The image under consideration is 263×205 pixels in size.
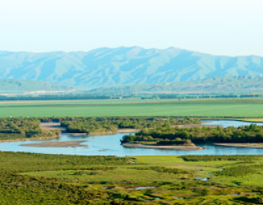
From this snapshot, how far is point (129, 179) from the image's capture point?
175ft

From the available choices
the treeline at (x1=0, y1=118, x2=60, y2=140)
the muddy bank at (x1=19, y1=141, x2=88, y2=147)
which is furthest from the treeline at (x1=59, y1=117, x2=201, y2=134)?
the muddy bank at (x1=19, y1=141, x2=88, y2=147)

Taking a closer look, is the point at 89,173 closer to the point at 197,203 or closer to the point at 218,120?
the point at 197,203

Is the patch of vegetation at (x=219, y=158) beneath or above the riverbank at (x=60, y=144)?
above

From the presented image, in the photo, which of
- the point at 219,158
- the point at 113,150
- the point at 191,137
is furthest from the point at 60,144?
the point at 219,158

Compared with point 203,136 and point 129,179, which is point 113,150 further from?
point 129,179

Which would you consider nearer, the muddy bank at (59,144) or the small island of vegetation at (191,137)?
the small island of vegetation at (191,137)

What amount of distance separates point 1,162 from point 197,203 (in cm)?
2662

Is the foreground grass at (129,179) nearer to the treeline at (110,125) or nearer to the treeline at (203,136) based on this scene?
the treeline at (203,136)

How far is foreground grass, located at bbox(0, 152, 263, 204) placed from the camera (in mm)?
46031

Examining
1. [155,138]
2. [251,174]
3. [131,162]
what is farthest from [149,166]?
[155,138]

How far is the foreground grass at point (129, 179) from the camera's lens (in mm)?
46031

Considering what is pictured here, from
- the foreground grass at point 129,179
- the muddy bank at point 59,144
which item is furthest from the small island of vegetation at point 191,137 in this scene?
the foreground grass at point 129,179

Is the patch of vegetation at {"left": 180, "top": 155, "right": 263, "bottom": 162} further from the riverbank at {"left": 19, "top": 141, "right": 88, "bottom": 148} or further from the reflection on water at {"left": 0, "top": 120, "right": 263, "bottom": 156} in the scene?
the riverbank at {"left": 19, "top": 141, "right": 88, "bottom": 148}

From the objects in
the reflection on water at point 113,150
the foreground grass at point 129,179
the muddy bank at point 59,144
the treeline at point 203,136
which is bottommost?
the muddy bank at point 59,144
